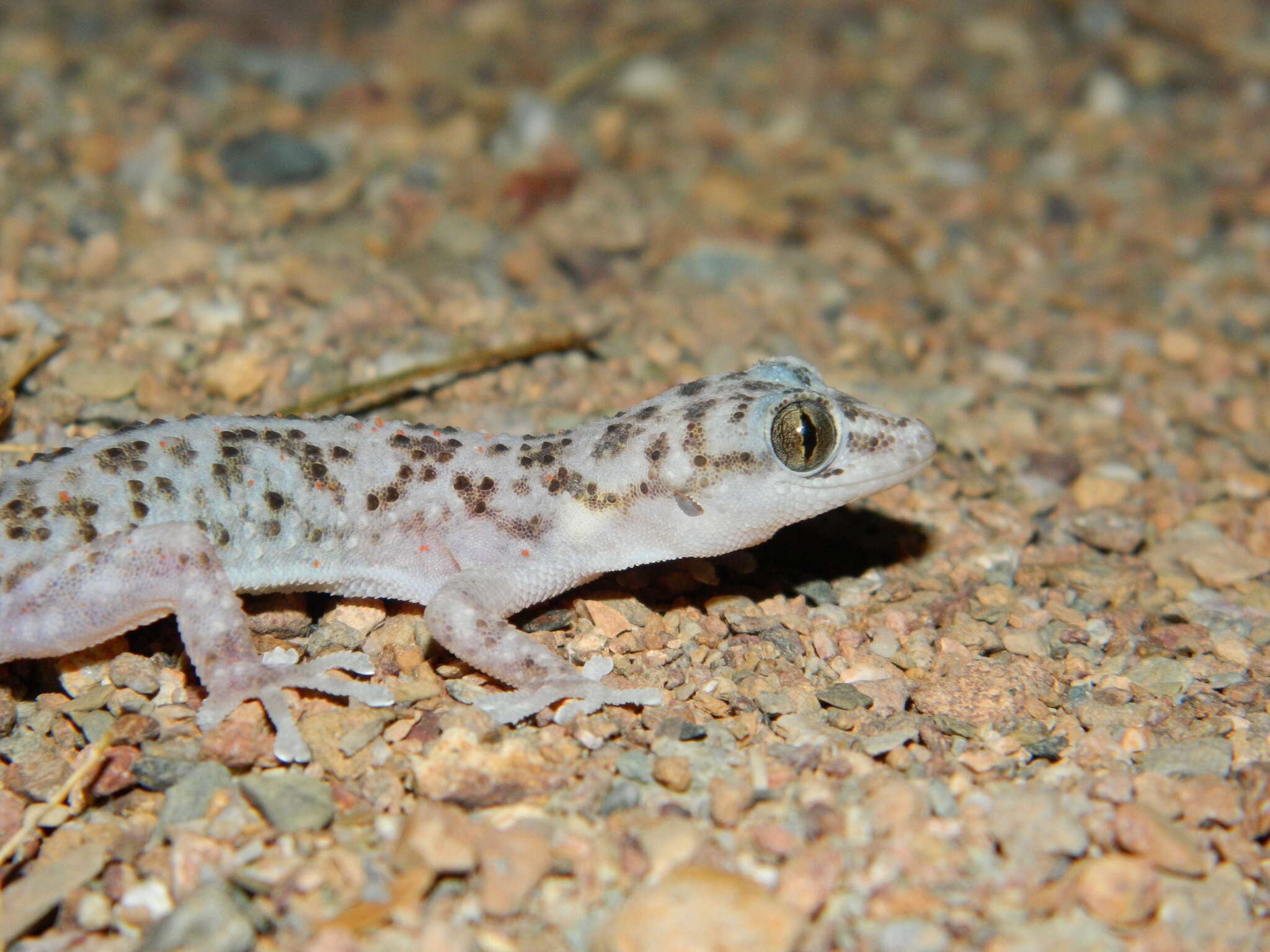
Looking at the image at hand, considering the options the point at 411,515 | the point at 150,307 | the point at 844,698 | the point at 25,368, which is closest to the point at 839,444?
the point at 844,698

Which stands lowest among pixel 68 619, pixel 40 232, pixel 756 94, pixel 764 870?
pixel 764 870

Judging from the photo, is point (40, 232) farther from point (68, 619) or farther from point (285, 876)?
point (285, 876)

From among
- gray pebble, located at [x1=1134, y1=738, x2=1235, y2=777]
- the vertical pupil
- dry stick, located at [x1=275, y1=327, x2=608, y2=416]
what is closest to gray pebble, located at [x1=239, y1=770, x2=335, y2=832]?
dry stick, located at [x1=275, y1=327, x2=608, y2=416]

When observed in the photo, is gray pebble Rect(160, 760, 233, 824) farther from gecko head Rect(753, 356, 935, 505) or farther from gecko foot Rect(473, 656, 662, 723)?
gecko head Rect(753, 356, 935, 505)

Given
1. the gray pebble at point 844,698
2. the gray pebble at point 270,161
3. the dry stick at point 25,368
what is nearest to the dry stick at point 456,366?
the dry stick at point 25,368

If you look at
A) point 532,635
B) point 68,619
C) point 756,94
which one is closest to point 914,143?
point 756,94

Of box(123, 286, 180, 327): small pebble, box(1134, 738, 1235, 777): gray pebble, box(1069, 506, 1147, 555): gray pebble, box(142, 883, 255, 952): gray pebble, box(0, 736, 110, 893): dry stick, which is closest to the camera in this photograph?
box(142, 883, 255, 952): gray pebble

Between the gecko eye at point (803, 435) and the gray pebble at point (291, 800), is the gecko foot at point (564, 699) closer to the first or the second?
the gray pebble at point (291, 800)
